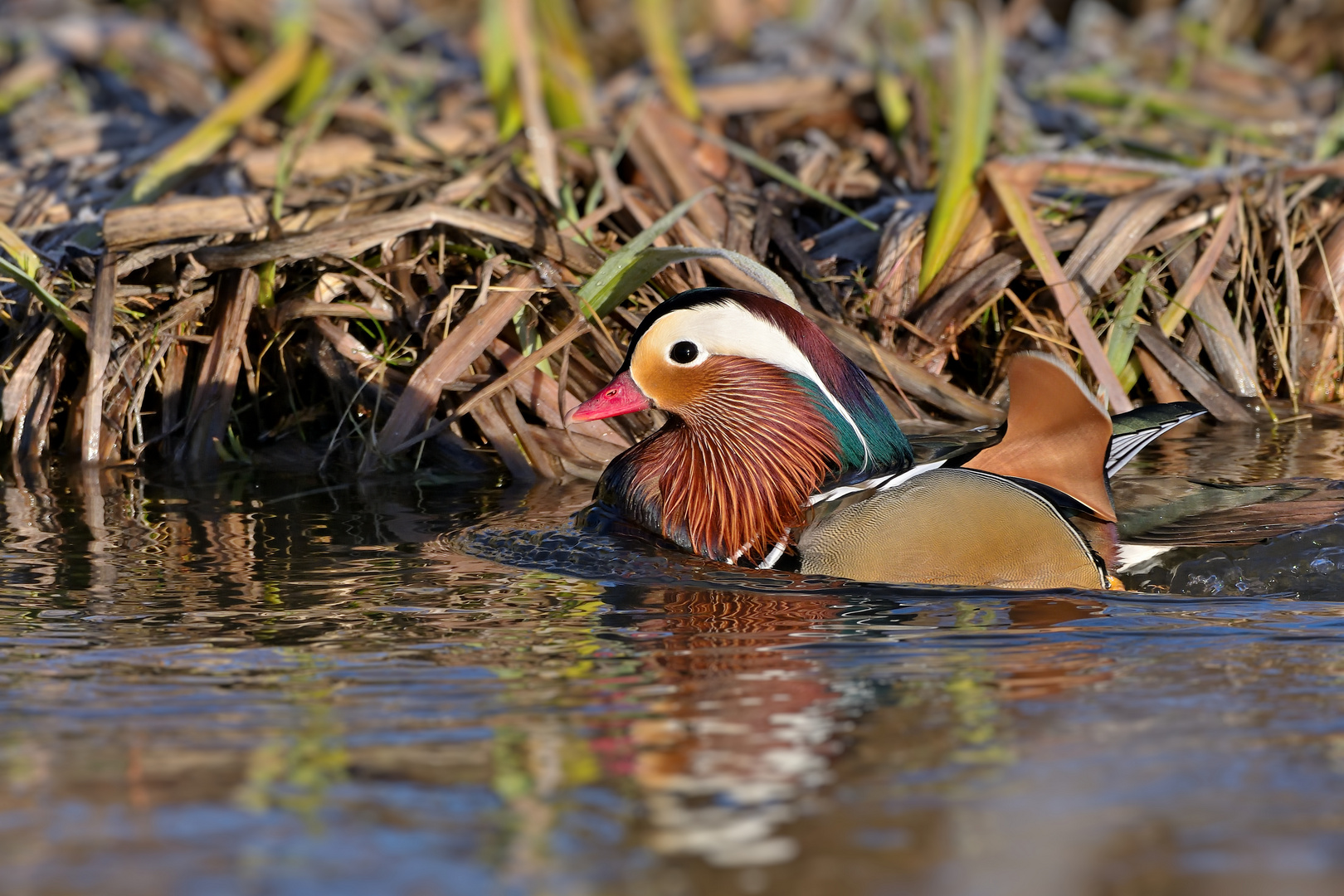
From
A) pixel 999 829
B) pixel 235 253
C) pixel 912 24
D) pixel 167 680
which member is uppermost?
pixel 912 24

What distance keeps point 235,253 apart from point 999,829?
11.5 ft

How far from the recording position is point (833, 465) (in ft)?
11.8

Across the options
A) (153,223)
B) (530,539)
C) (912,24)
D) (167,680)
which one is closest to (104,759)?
(167,680)

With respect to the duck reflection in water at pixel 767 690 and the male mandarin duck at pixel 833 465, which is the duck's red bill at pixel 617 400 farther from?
the duck reflection in water at pixel 767 690

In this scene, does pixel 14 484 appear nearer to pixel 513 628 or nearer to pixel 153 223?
pixel 153 223

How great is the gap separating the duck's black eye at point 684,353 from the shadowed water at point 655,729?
1.52 ft

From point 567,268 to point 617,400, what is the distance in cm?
114

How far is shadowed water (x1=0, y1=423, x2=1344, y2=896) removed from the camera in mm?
1760

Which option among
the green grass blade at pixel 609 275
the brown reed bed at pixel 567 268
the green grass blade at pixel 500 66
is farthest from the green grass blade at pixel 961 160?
the green grass blade at pixel 500 66

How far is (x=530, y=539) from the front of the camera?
3615 mm

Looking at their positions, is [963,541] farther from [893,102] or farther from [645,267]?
[893,102]

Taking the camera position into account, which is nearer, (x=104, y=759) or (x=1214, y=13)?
(x=104, y=759)

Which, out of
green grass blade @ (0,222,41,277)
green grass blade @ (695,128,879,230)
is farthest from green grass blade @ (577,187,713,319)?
green grass blade @ (0,222,41,277)

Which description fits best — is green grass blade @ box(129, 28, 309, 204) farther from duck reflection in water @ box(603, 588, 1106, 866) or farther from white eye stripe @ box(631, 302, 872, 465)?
duck reflection in water @ box(603, 588, 1106, 866)
